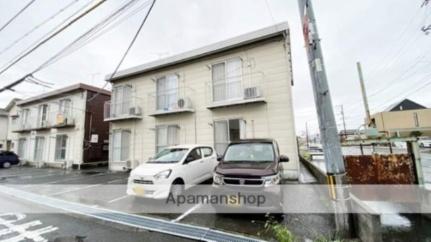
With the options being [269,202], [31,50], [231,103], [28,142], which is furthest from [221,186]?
[28,142]

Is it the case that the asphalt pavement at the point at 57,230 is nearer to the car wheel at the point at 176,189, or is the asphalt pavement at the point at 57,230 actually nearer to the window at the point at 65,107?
the car wheel at the point at 176,189

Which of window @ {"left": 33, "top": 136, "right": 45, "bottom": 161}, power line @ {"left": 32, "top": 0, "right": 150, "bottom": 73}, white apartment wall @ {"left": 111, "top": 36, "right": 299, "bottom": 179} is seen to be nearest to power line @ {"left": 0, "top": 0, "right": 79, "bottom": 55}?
power line @ {"left": 32, "top": 0, "right": 150, "bottom": 73}

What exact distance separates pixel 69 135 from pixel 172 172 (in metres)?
14.6

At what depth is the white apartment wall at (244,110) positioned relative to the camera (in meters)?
8.84

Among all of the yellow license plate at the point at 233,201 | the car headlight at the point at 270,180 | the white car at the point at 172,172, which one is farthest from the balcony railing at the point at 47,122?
the car headlight at the point at 270,180

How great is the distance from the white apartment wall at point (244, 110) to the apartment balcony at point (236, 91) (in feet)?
0.76

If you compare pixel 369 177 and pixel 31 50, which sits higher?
pixel 31 50

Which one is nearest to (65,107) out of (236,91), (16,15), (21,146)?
(21,146)

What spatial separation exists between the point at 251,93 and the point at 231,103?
3.39ft

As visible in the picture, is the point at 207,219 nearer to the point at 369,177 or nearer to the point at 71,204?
the point at 71,204

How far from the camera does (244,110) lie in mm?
9719

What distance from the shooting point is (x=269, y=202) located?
442 cm

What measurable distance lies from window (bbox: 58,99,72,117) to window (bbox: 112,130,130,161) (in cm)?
645

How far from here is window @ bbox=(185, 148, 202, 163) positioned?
6.71 m
